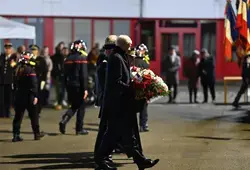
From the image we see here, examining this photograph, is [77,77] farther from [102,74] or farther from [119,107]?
[119,107]

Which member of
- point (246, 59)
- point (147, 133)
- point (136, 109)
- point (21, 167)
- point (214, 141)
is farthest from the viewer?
point (246, 59)

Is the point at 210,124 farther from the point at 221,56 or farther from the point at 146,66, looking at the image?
the point at 221,56

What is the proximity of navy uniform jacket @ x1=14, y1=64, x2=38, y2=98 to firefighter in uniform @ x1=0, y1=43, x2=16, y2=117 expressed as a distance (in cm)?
445

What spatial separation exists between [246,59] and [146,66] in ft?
19.6

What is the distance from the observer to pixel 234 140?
13523mm

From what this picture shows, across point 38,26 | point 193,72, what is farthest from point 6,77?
point 38,26

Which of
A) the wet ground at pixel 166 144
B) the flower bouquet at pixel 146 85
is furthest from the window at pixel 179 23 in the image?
the flower bouquet at pixel 146 85

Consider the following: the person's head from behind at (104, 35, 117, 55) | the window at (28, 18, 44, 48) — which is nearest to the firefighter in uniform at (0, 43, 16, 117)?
the window at (28, 18, 44, 48)

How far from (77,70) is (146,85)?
4258 millimetres

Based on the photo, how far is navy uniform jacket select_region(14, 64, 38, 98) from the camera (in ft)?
43.6

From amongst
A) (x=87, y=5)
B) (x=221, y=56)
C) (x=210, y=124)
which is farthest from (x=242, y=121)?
(x=221, y=56)

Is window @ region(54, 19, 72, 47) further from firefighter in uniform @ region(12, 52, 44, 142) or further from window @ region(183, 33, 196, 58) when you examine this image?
firefighter in uniform @ region(12, 52, 44, 142)

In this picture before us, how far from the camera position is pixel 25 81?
13.3 meters

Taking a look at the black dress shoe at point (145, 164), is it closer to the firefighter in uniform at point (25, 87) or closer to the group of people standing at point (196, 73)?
the firefighter in uniform at point (25, 87)
